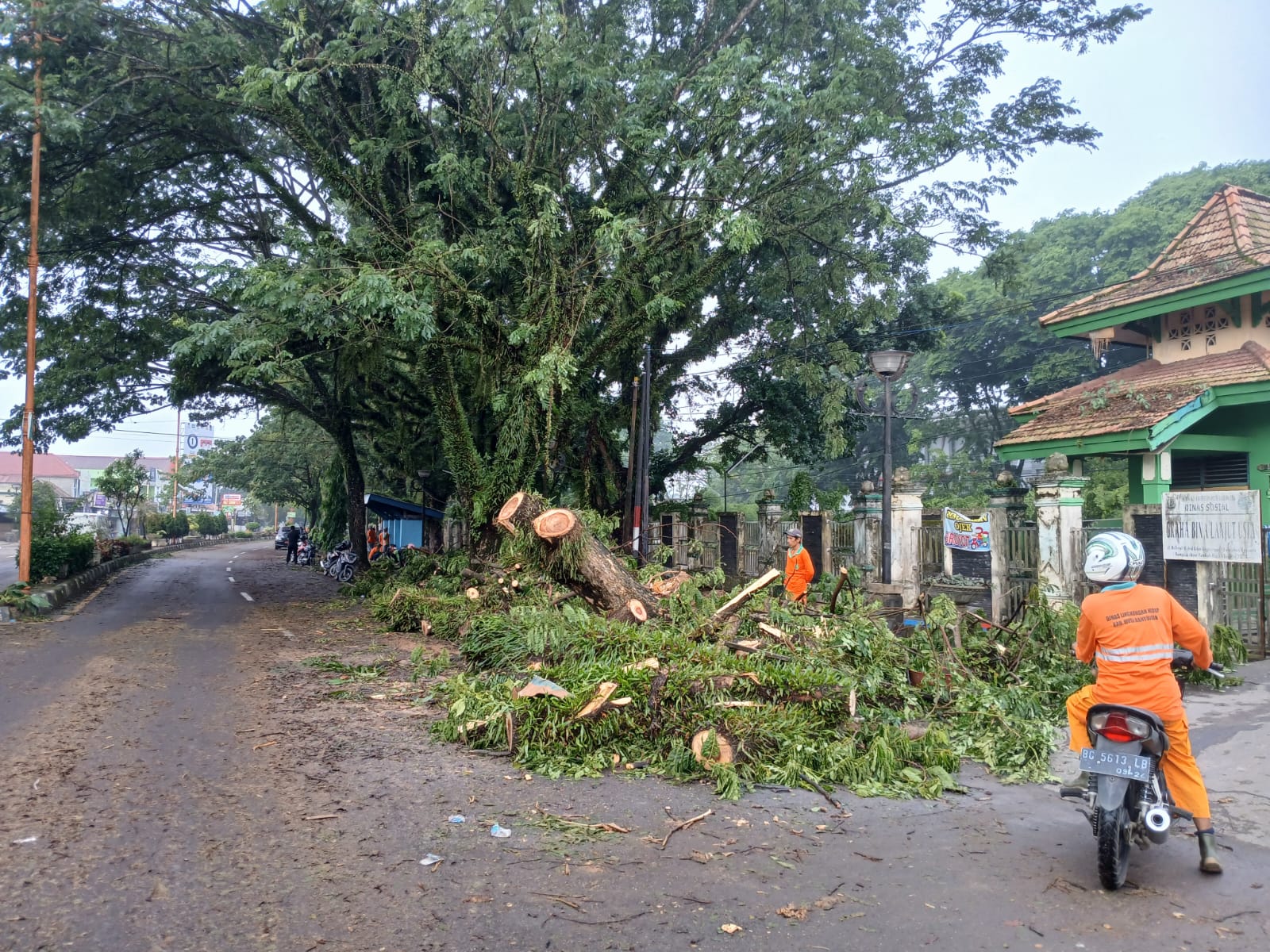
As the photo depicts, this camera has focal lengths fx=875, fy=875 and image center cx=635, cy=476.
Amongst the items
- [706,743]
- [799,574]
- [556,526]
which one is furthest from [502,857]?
[799,574]

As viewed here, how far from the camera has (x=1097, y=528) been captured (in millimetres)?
12406

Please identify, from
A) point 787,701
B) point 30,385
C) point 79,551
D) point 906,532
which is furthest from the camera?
point 79,551

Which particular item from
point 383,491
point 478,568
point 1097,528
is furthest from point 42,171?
point 383,491

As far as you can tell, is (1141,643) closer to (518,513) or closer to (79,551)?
(518,513)

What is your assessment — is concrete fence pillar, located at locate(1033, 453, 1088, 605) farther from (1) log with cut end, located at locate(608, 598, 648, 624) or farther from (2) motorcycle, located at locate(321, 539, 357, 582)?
(2) motorcycle, located at locate(321, 539, 357, 582)

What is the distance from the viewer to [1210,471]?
13906 mm

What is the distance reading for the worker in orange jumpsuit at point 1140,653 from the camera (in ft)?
14.1

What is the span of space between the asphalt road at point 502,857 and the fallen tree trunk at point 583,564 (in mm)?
2619

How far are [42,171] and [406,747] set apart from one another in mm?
13854

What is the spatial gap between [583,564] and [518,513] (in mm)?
905

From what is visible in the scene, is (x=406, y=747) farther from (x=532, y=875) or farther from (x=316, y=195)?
(x=316, y=195)

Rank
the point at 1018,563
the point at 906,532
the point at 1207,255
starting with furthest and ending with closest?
the point at 906,532 → the point at 1207,255 → the point at 1018,563

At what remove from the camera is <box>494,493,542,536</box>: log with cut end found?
9406 mm

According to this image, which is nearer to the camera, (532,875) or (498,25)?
(532,875)
